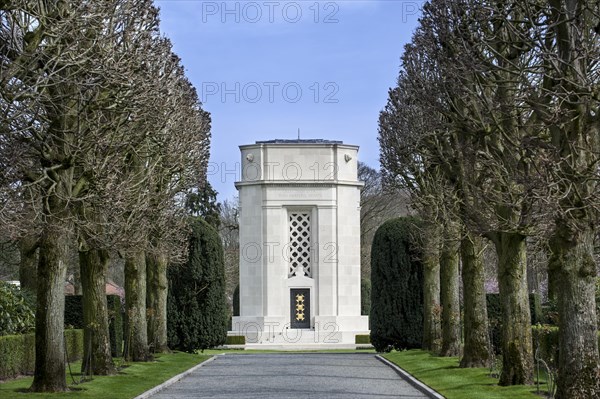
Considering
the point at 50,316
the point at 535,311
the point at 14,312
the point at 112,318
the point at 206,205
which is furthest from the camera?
the point at 206,205

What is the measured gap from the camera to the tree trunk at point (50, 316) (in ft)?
67.0

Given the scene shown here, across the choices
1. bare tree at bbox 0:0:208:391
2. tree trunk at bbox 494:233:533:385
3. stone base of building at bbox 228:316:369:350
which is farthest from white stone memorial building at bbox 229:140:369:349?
tree trunk at bbox 494:233:533:385

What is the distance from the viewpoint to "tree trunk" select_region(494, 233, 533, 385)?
2105cm

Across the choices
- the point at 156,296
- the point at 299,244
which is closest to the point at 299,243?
the point at 299,244

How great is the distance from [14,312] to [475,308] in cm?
1161

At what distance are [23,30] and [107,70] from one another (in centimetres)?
154

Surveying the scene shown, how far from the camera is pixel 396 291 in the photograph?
40.6 meters

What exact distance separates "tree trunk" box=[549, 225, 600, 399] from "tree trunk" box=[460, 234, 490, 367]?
30.2ft

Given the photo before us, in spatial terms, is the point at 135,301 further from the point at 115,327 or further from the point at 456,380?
the point at 456,380

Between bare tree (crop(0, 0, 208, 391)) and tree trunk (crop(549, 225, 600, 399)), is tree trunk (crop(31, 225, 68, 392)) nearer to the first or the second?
bare tree (crop(0, 0, 208, 391))

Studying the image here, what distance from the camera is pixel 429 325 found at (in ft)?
116

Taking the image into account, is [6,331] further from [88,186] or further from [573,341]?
[573,341]

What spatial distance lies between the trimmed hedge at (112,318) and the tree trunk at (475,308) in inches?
447

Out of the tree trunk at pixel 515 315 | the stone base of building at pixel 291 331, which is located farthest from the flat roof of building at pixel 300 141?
the tree trunk at pixel 515 315
